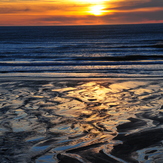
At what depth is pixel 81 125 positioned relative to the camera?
20.7ft

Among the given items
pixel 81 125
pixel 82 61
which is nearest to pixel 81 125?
pixel 81 125

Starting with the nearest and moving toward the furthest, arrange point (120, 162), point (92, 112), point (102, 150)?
point (120, 162)
point (102, 150)
point (92, 112)

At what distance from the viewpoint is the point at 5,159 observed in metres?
4.60

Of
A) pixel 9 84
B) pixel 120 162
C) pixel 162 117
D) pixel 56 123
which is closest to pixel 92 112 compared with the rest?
pixel 56 123

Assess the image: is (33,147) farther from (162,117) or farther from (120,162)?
(162,117)

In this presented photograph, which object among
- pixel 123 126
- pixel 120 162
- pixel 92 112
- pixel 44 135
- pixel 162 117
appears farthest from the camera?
pixel 92 112

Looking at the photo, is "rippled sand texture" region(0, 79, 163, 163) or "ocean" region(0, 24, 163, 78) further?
"ocean" region(0, 24, 163, 78)

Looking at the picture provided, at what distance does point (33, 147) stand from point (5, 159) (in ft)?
2.03

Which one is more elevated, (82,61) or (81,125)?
(82,61)

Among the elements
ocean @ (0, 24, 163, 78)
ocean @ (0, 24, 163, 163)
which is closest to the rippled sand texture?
ocean @ (0, 24, 163, 163)

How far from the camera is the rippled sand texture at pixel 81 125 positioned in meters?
4.76

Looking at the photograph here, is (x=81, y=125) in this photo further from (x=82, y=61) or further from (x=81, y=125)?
(x=82, y=61)

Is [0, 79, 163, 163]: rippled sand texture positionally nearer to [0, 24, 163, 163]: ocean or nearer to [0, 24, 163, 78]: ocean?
[0, 24, 163, 163]: ocean

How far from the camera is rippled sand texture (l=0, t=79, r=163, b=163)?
4.76 metres
